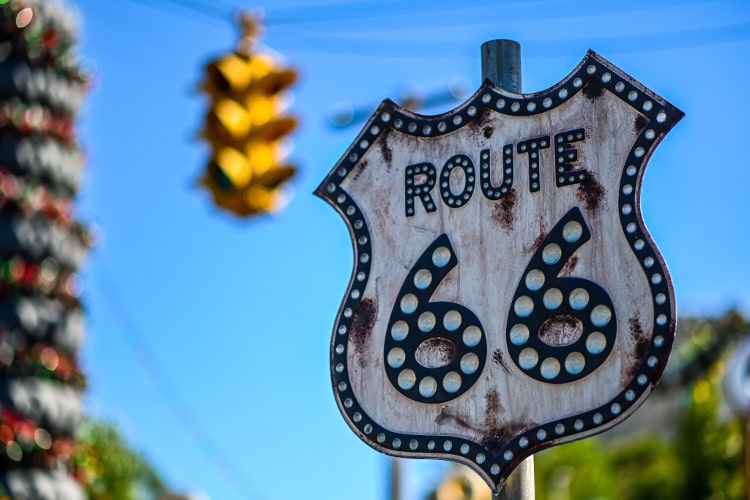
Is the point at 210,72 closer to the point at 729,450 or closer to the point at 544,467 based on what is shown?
the point at 729,450

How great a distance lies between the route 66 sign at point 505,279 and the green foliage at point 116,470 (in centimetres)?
1294

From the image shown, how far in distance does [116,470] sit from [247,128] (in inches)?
597

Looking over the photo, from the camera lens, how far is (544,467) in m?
35.1

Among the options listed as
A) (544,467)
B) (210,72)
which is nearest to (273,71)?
(210,72)

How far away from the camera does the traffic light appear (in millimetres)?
7125

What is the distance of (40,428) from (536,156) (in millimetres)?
10855

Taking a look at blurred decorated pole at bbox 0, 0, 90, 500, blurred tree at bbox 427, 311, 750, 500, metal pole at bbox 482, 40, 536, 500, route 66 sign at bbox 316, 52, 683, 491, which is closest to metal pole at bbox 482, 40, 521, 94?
metal pole at bbox 482, 40, 536, 500

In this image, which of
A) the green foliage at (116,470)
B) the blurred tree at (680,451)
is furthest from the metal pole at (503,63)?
the blurred tree at (680,451)

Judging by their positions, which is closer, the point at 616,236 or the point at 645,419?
the point at 616,236

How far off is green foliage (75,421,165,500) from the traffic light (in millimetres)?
10148

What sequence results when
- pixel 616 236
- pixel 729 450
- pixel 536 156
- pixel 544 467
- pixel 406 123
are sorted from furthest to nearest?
pixel 544 467
pixel 729 450
pixel 406 123
pixel 536 156
pixel 616 236

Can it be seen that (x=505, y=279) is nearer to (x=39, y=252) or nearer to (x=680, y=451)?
(x=39, y=252)

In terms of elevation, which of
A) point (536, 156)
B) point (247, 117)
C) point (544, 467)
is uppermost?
point (247, 117)

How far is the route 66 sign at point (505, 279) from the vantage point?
3.78 meters
